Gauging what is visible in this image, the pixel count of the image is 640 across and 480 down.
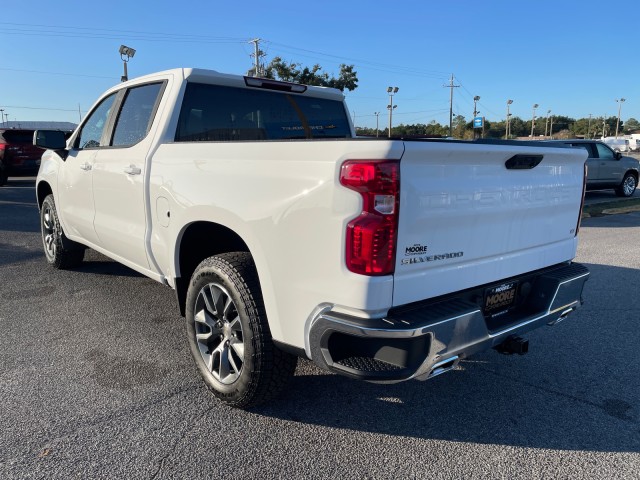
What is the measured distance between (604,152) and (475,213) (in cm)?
1483

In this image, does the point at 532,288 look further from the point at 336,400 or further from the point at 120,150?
the point at 120,150

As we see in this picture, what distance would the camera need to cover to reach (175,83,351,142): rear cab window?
149 inches

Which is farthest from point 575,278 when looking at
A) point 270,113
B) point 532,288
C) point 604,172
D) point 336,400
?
point 604,172

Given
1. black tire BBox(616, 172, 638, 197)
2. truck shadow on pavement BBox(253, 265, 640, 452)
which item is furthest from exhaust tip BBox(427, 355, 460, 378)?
black tire BBox(616, 172, 638, 197)

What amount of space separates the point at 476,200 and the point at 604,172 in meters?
14.8

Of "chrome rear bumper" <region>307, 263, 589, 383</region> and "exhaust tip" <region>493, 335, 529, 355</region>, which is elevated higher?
"chrome rear bumper" <region>307, 263, 589, 383</region>

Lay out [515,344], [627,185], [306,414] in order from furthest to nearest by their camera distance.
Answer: [627,185]
[306,414]
[515,344]

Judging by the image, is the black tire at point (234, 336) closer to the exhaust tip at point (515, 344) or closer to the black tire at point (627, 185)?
the exhaust tip at point (515, 344)

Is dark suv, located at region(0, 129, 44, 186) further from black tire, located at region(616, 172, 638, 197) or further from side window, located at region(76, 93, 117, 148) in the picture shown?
black tire, located at region(616, 172, 638, 197)

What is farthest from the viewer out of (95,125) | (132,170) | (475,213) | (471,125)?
(471,125)

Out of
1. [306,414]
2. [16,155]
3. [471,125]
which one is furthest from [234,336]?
[471,125]

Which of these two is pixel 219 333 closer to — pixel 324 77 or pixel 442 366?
pixel 442 366

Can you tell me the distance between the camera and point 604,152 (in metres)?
14.9

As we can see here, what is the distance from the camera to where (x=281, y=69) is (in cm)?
3334
